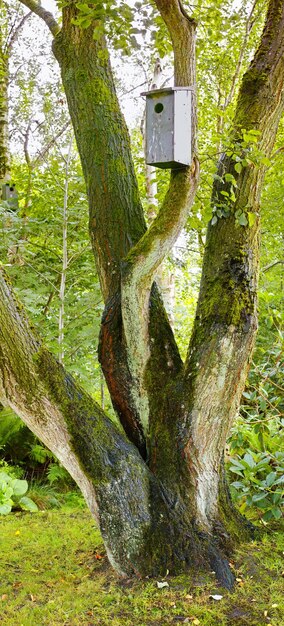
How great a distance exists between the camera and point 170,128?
297 centimetres

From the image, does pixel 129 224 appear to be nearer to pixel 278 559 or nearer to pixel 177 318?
pixel 278 559

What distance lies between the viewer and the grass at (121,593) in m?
2.64

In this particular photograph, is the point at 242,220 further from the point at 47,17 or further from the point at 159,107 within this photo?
the point at 47,17

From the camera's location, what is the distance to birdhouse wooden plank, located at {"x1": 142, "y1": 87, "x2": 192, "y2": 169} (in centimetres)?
290

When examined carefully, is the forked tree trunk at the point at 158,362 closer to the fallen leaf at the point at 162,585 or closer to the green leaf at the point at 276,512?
the fallen leaf at the point at 162,585

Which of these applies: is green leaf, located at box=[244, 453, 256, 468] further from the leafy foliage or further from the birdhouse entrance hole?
the birdhouse entrance hole

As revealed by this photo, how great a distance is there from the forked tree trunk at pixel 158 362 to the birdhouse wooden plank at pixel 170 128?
0.27 ft

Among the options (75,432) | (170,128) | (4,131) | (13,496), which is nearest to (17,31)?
(4,131)

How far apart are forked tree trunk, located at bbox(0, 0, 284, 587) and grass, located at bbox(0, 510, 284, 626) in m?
0.12

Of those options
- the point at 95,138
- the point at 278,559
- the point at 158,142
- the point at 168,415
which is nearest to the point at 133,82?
the point at 95,138

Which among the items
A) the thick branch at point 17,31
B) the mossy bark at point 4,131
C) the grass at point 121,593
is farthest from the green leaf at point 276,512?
the thick branch at point 17,31

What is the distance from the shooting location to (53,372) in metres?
2.91

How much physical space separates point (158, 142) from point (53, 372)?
1374 mm

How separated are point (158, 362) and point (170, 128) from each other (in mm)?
1320
